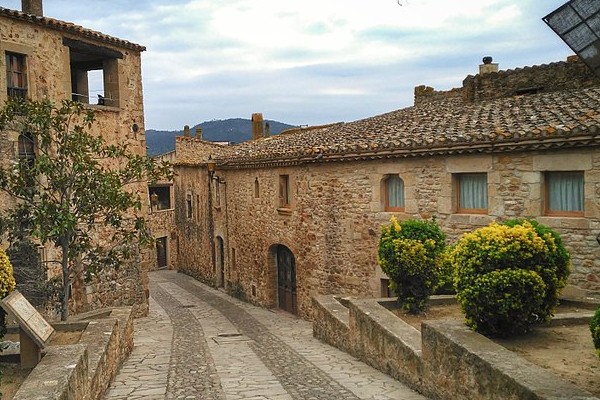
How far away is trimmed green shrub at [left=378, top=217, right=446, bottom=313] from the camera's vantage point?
9.59 meters

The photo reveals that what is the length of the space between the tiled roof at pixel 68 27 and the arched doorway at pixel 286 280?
739cm

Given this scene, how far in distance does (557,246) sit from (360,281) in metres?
7.64

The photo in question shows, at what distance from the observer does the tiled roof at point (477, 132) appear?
390 inches

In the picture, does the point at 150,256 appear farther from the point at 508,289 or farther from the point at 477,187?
the point at 508,289

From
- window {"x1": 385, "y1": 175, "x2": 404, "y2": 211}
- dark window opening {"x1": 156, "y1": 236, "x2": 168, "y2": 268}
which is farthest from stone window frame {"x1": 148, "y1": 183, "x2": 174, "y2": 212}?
window {"x1": 385, "y1": 175, "x2": 404, "y2": 211}

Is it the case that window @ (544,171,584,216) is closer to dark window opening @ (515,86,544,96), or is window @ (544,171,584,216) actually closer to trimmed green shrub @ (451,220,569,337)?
trimmed green shrub @ (451,220,569,337)

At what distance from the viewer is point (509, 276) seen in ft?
21.6

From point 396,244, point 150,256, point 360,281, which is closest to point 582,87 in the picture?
point 360,281

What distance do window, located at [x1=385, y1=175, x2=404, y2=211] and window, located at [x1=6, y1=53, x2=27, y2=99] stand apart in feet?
27.4

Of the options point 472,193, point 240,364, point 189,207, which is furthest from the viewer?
point 189,207

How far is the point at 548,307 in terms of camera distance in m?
7.03

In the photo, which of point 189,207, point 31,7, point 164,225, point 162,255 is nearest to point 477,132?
point 31,7

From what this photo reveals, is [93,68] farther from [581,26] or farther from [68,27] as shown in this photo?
[581,26]

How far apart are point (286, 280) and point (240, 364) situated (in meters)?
8.35
